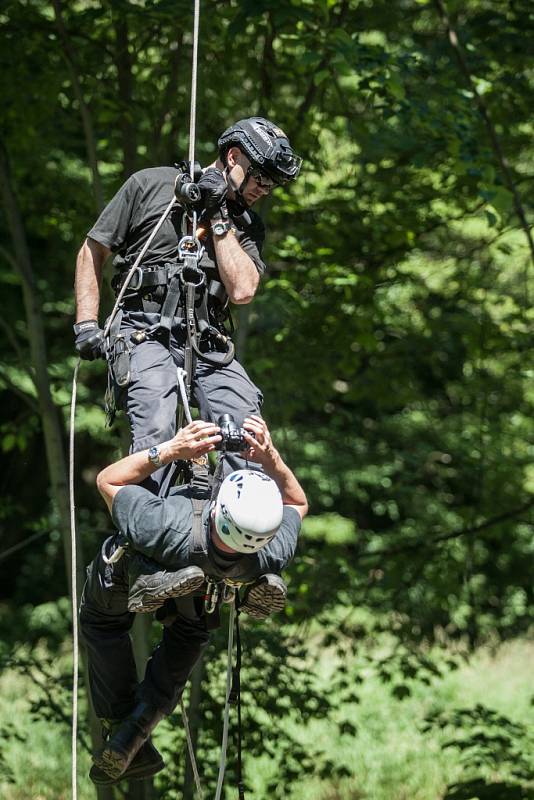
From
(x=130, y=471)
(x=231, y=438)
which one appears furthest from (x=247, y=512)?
(x=130, y=471)

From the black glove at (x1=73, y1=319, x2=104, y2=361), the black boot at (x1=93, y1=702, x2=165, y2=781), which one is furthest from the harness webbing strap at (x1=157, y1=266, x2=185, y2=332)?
the black boot at (x1=93, y1=702, x2=165, y2=781)

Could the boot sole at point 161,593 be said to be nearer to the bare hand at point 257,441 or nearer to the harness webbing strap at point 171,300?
the bare hand at point 257,441

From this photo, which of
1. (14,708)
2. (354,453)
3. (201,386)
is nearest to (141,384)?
(201,386)

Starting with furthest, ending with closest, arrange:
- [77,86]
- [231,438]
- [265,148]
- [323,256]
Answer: [323,256]
[77,86]
[265,148]
[231,438]

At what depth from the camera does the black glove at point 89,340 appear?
379 cm

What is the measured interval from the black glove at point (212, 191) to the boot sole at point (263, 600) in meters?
1.25

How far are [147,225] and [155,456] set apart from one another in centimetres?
90

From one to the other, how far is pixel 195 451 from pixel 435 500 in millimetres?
9860

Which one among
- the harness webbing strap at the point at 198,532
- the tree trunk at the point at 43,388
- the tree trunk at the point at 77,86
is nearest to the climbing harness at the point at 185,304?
the harness webbing strap at the point at 198,532

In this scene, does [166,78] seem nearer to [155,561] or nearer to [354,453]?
[155,561]

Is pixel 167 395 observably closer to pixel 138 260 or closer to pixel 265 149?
pixel 138 260

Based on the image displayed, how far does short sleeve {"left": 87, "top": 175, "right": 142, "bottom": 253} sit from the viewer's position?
12.7ft

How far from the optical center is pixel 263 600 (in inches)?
142

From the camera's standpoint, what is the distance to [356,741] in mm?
10414
